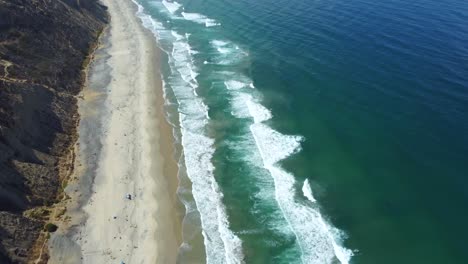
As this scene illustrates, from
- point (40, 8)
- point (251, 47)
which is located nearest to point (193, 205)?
point (251, 47)

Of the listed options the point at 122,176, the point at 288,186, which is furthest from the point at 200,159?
the point at 288,186

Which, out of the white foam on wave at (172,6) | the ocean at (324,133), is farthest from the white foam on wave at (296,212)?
the white foam on wave at (172,6)

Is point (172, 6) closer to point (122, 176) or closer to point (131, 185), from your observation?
point (122, 176)

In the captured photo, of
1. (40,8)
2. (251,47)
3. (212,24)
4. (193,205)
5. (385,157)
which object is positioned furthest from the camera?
(212,24)

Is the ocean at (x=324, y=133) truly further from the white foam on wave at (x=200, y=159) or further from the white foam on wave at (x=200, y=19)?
the white foam on wave at (x=200, y=19)

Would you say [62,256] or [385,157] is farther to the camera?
[385,157]

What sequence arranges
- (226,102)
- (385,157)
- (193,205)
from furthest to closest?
1. (226,102)
2. (385,157)
3. (193,205)

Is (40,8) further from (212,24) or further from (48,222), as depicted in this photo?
(48,222)
